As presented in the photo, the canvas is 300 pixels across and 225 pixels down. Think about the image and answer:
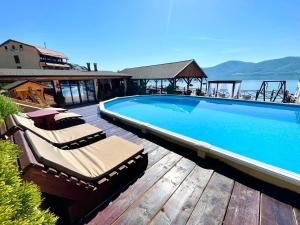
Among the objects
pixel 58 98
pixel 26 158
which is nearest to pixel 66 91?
pixel 58 98

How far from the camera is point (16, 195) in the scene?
45.6 inches

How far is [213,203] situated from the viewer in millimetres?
2436

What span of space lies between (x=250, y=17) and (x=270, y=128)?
1075 centimetres

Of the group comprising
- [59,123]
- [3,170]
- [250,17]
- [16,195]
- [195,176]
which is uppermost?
[250,17]

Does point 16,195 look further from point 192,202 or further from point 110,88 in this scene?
point 110,88

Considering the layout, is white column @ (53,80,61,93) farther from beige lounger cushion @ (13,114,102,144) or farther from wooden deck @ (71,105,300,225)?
wooden deck @ (71,105,300,225)

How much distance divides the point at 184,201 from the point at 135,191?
34.1 inches

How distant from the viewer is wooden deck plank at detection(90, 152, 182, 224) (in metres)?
2.26

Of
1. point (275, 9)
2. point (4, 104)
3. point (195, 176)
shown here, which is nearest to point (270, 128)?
point (195, 176)

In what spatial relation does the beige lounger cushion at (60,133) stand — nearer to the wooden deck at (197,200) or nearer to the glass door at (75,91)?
the wooden deck at (197,200)

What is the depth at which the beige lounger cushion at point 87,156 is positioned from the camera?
7.32ft

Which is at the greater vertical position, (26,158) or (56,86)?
(56,86)

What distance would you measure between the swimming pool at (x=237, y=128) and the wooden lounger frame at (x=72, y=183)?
224 cm

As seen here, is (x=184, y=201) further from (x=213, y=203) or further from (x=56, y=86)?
(x=56, y=86)
